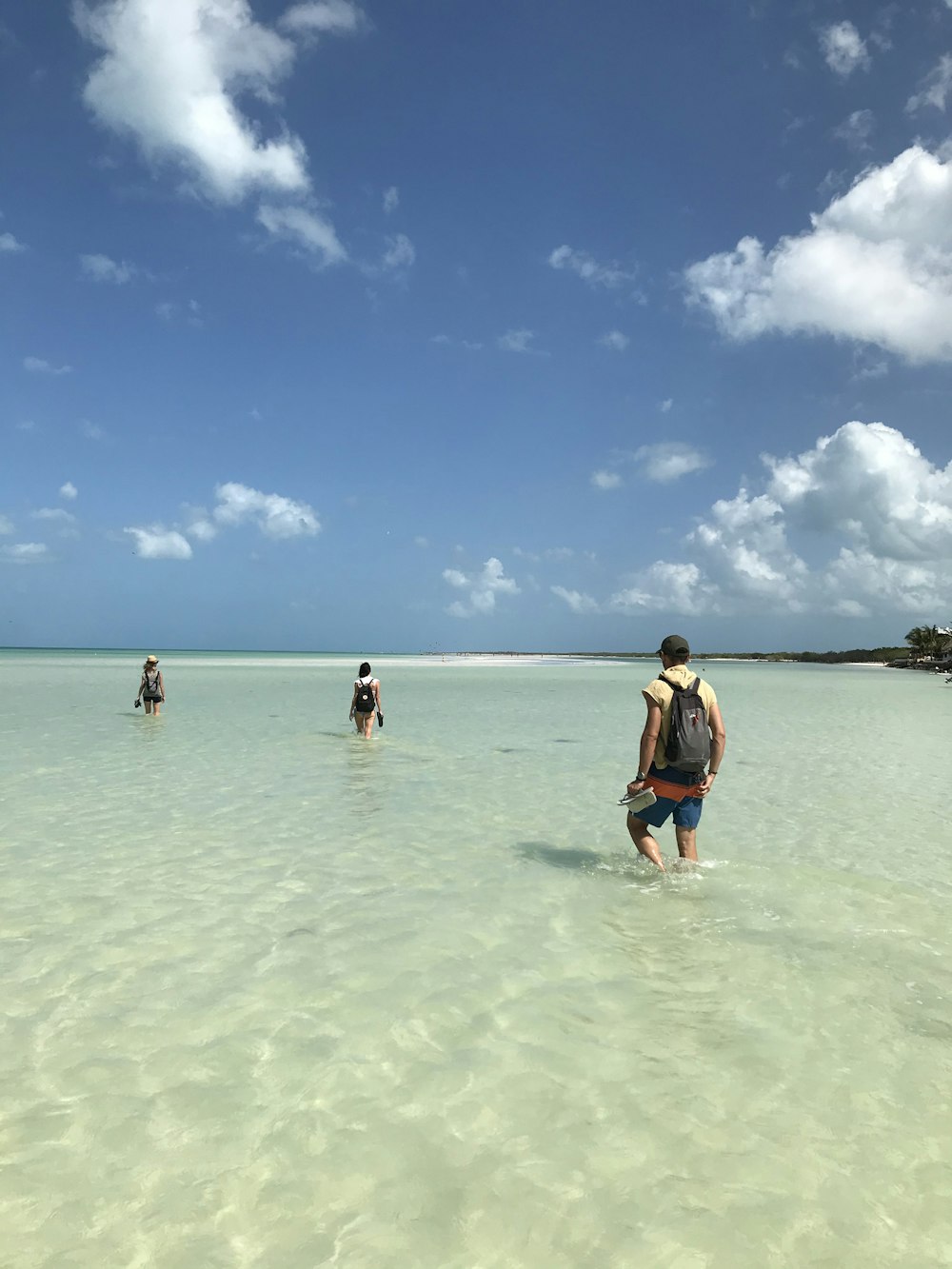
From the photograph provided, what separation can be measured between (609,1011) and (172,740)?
53.6 feet

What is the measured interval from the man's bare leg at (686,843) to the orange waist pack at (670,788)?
2.38ft

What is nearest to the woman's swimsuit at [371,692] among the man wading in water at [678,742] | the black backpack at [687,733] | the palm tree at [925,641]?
the man wading in water at [678,742]

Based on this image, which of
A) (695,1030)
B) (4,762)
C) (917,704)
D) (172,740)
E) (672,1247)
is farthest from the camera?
(917,704)

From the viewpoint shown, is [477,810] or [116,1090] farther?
[477,810]

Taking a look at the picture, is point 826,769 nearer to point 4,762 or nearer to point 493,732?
point 493,732

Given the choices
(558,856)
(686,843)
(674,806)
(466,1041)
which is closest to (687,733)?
(674,806)

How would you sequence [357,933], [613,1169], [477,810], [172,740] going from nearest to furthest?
1. [613,1169]
2. [357,933]
3. [477,810]
4. [172,740]

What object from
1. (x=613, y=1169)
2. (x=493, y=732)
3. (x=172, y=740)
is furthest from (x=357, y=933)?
(x=493, y=732)

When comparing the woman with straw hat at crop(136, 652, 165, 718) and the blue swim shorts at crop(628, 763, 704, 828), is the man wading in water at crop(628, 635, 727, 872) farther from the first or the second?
the woman with straw hat at crop(136, 652, 165, 718)

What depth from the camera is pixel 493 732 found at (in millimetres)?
22922

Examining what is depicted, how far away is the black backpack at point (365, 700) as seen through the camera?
2027 cm

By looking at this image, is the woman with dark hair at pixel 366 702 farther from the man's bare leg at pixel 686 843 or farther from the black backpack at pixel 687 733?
the black backpack at pixel 687 733

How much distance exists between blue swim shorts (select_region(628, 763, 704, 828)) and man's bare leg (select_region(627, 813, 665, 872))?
3.0 inches

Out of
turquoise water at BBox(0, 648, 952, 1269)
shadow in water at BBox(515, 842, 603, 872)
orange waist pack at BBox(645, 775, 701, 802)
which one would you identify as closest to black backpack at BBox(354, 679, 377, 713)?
turquoise water at BBox(0, 648, 952, 1269)
